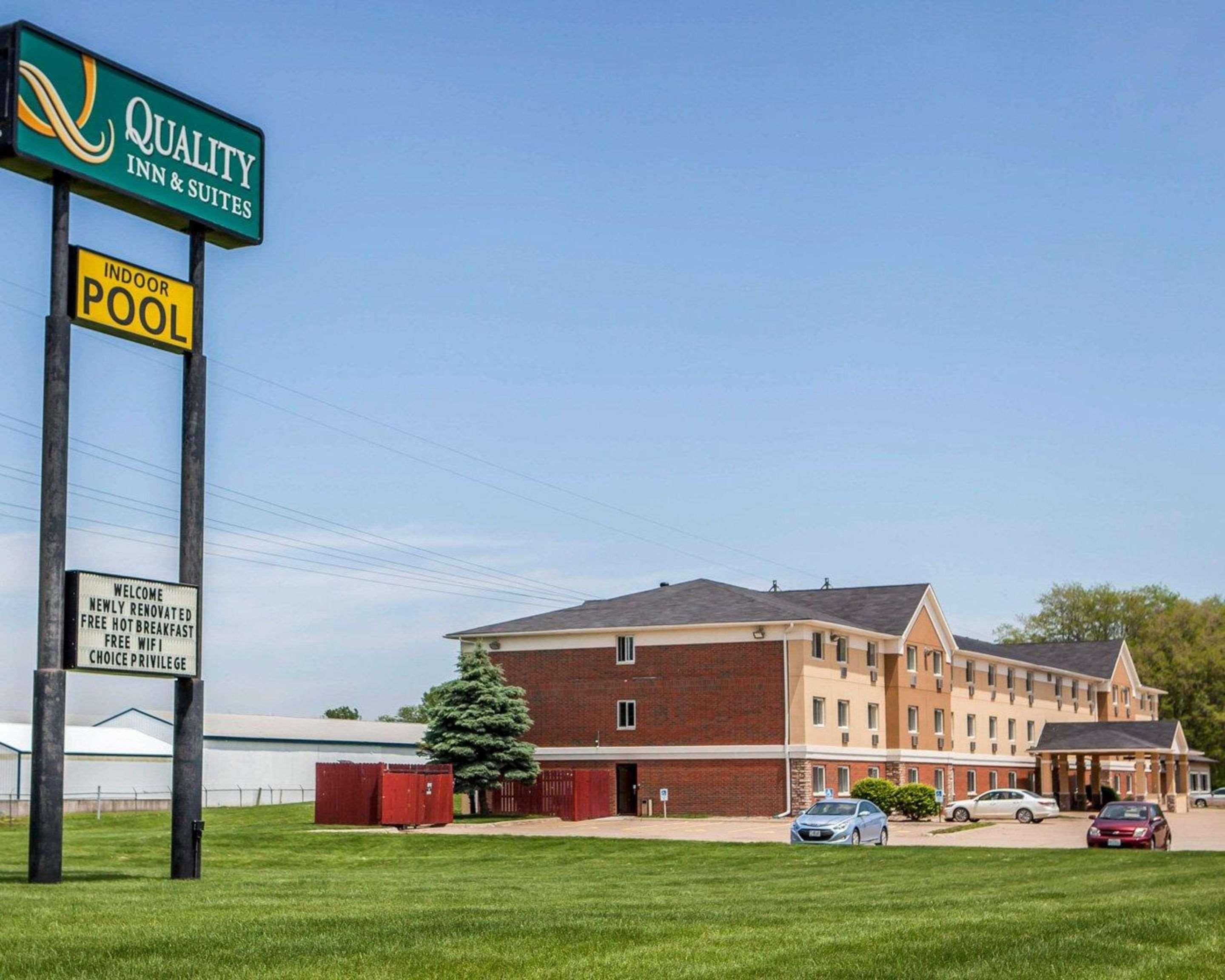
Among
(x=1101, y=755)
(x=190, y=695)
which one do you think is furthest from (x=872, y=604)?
(x=190, y=695)

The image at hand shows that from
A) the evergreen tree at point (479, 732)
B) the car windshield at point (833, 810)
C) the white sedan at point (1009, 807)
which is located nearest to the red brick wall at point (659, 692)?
the evergreen tree at point (479, 732)

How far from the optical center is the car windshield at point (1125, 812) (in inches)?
1658

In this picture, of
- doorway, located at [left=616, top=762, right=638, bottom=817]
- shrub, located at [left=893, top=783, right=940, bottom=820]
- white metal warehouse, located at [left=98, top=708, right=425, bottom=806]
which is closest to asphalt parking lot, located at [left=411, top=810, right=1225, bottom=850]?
shrub, located at [left=893, top=783, right=940, bottom=820]

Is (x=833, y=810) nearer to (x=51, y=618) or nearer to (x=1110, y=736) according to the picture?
(x=51, y=618)

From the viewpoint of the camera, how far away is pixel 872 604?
6912 centimetres

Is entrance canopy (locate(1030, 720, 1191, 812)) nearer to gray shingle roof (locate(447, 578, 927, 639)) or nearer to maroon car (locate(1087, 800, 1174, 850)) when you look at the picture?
gray shingle roof (locate(447, 578, 927, 639))

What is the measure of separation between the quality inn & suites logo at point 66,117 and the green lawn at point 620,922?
10.8m

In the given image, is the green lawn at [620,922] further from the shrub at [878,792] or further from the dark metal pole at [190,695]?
the shrub at [878,792]

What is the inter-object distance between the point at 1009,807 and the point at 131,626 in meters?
48.3

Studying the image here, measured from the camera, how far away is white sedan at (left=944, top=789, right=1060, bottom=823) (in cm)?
6303

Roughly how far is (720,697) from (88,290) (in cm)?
3998

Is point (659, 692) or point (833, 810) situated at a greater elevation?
point (659, 692)

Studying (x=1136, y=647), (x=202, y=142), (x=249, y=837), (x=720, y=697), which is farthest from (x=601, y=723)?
(x=1136, y=647)

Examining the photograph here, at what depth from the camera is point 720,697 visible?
59.5 meters
